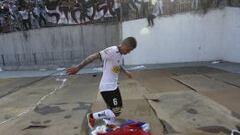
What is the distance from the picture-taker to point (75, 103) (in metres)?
9.27

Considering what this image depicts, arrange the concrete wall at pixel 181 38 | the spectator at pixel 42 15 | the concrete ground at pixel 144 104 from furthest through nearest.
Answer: the spectator at pixel 42 15 → the concrete wall at pixel 181 38 → the concrete ground at pixel 144 104

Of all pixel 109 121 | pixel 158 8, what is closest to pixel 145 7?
pixel 158 8

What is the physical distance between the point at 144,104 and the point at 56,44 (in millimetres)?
12571

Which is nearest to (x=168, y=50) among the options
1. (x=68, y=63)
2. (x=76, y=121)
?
(x=68, y=63)

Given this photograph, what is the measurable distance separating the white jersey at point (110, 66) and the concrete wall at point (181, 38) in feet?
43.4

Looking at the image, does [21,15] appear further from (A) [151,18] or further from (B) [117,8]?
(A) [151,18]

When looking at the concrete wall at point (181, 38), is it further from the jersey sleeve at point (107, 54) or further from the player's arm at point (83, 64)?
the player's arm at point (83, 64)

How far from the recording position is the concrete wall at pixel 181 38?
18344 mm

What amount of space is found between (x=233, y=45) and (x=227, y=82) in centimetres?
681

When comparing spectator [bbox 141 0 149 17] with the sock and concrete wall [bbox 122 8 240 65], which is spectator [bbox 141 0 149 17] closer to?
concrete wall [bbox 122 8 240 65]

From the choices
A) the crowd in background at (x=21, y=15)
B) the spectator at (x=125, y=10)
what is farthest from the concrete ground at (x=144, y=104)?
the crowd in background at (x=21, y=15)

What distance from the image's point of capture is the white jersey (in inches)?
227

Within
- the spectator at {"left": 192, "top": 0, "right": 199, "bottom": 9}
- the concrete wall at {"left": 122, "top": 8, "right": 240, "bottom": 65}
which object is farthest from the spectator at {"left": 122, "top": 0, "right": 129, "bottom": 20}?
the spectator at {"left": 192, "top": 0, "right": 199, "bottom": 9}

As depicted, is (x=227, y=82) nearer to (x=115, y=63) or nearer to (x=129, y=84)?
(x=129, y=84)
